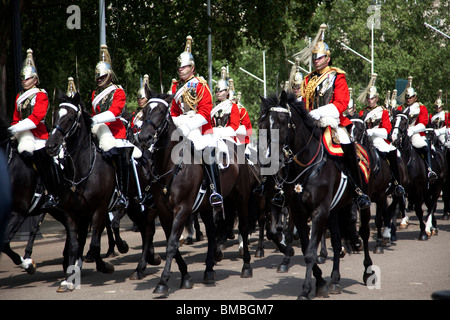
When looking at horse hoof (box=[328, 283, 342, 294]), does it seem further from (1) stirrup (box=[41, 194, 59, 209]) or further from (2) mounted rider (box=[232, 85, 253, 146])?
(2) mounted rider (box=[232, 85, 253, 146])

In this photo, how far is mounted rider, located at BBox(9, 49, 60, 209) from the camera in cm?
967

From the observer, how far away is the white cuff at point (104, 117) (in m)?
9.53

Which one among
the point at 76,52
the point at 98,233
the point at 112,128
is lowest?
the point at 98,233

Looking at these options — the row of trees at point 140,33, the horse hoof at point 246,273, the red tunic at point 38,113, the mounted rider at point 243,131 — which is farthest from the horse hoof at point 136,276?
the row of trees at point 140,33

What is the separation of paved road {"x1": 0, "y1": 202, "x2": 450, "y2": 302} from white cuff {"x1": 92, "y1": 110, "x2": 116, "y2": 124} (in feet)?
7.72

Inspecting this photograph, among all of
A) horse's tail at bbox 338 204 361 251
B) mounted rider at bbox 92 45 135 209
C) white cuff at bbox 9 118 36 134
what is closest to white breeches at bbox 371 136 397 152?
horse's tail at bbox 338 204 361 251

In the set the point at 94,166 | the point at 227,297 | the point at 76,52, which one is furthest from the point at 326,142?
the point at 76,52

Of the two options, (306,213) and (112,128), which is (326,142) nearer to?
(306,213)

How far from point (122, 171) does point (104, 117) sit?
36.1 inches

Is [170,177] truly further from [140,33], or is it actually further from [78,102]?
[140,33]

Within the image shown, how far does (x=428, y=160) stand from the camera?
51.1ft

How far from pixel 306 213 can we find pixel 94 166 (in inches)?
129

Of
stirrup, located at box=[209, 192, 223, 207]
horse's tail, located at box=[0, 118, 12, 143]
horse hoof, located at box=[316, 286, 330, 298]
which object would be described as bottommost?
horse hoof, located at box=[316, 286, 330, 298]

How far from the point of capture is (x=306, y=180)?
25.8 ft
